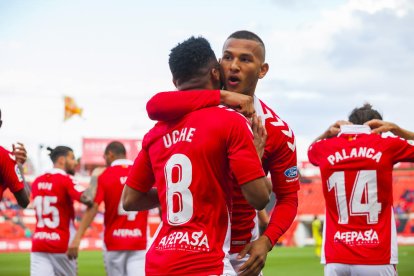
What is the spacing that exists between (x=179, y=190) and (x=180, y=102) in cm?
45

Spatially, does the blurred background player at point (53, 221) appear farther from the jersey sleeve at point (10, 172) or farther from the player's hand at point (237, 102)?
the player's hand at point (237, 102)

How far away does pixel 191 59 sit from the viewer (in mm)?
3715

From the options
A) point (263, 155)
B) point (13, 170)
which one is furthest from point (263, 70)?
point (13, 170)

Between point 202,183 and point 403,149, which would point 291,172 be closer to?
point 202,183

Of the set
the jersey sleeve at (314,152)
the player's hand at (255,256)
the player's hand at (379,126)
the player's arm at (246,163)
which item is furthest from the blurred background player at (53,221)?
the player's arm at (246,163)

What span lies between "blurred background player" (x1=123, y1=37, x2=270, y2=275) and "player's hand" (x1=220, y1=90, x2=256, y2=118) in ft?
0.30

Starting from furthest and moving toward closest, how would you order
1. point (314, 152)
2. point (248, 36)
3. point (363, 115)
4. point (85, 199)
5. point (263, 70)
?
point (85, 199) < point (314, 152) < point (363, 115) < point (263, 70) < point (248, 36)

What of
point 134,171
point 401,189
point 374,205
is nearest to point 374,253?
point 374,205

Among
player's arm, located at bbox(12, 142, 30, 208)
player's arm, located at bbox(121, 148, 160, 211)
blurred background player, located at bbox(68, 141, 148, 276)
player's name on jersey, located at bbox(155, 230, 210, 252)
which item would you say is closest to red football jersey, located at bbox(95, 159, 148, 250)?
blurred background player, located at bbox(68, 141, 148, 276)

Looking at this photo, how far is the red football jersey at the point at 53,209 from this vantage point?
33.3 feet

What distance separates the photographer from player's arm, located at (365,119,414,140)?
670 cm

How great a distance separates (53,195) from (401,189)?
4899 centimetres

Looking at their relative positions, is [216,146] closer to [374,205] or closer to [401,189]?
[374,205]

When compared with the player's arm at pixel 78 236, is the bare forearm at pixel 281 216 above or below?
above
